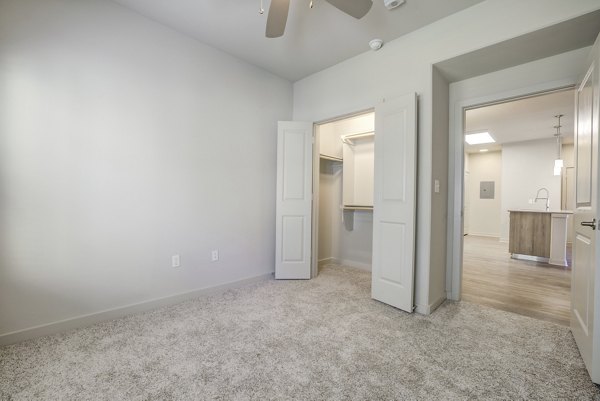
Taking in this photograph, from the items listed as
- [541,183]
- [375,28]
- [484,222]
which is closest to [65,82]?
[375,28]

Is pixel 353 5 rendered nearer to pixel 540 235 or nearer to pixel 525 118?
pixel 525 118

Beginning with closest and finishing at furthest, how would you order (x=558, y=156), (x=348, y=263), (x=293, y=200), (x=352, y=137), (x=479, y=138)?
1. (x=293, y=200)
2. (x=352, y=137)
3. (x=348, y=263)
4. (x=558, y=156)
5. (x=479, y=138)

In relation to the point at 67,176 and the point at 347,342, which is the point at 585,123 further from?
the point at 67,176

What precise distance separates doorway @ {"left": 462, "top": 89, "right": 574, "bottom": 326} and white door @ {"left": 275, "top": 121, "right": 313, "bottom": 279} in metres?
1.99

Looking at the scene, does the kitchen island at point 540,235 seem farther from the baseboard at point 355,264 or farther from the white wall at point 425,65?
the white wall at point 425,65

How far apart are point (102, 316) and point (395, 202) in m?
2.87

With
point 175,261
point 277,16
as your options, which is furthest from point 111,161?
point 277,16

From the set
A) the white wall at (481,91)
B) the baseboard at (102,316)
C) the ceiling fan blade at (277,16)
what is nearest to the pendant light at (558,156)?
the white wall at (481,91)

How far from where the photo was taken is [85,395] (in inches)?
A: 58.2

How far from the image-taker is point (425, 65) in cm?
261

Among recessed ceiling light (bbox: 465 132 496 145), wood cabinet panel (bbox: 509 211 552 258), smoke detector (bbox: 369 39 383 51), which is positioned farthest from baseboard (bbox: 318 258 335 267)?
recessed ceiling light (bbox: 465 132 496 145)

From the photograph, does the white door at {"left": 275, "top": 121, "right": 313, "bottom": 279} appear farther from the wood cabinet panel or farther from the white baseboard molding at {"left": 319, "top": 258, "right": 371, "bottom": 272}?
the wood cabinet panel

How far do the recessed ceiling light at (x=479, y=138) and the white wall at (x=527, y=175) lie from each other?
88 centimetres

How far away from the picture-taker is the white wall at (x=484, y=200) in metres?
8.13
